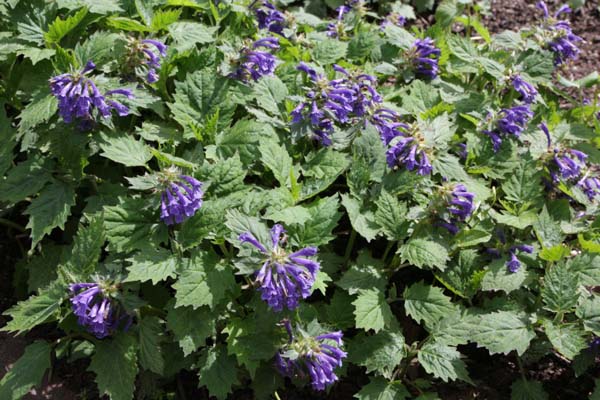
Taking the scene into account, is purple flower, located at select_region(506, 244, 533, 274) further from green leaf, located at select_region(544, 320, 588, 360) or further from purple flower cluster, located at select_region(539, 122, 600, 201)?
purple flower cluster, located at select_region(539, 122, 600, 201)

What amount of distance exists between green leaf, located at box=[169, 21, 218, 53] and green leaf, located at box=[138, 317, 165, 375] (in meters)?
1.90

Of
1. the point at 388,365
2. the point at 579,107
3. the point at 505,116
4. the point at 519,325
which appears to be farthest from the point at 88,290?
the point at 579,107

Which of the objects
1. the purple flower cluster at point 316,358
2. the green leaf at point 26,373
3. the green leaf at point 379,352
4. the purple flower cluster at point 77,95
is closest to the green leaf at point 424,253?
the green leaf at point 379,352

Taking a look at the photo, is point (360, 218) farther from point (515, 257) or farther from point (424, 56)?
point (424, 56)

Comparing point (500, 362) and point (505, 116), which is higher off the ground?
point (505, 116)

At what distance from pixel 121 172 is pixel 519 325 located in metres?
2.81

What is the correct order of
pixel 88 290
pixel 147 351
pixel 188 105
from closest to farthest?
pixel 88 290 → pixel 147 351 → pixel 188 105

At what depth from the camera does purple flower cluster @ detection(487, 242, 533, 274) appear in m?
4.09

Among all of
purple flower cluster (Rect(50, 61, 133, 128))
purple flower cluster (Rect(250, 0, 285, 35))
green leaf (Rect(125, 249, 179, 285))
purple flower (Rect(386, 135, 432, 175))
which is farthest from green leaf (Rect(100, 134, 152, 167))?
purple flower cluster (Rect(250, 0, 285, 35))

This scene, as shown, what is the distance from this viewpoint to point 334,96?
13.3ft

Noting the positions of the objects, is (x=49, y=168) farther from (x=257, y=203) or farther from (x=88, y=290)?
(x=257, y=203)

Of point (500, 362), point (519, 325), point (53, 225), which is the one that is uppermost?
point (53, 225)

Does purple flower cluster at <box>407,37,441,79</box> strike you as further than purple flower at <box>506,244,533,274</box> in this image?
Yes

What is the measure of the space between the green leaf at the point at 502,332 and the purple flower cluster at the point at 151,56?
262 cm
